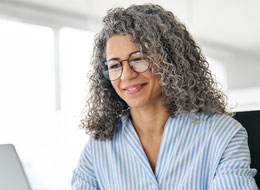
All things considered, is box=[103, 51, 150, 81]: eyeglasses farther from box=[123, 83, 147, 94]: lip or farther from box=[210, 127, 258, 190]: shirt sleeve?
box=[210, 127, 258, 190]: shirt sleeve

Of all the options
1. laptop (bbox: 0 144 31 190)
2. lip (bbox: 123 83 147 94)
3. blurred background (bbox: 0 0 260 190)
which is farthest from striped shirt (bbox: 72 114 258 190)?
blurred background (bbox: 0 0 260 190)

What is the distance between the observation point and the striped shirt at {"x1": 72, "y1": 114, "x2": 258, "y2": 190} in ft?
3.63

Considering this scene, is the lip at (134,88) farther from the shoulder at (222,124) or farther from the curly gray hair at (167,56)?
the shoulder at (222,124)

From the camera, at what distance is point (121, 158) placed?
1.26 meters

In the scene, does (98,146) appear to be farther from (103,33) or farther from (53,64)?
(53,64)

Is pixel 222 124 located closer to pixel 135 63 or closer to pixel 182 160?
pixel 182 160

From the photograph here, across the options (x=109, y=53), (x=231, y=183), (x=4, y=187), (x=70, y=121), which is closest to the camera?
(x=231, y=183)

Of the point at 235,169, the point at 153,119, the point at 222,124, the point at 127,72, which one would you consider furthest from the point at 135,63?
the point at 235,169

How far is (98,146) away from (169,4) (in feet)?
3.96

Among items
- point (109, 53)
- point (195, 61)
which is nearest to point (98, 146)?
point (109, 53)

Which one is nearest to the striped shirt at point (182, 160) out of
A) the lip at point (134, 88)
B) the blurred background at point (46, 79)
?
the lip at point (134, 88)

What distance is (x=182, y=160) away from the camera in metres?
1.17

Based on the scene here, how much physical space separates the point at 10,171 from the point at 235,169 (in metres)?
1.54

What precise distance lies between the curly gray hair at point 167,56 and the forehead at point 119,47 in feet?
0.05
